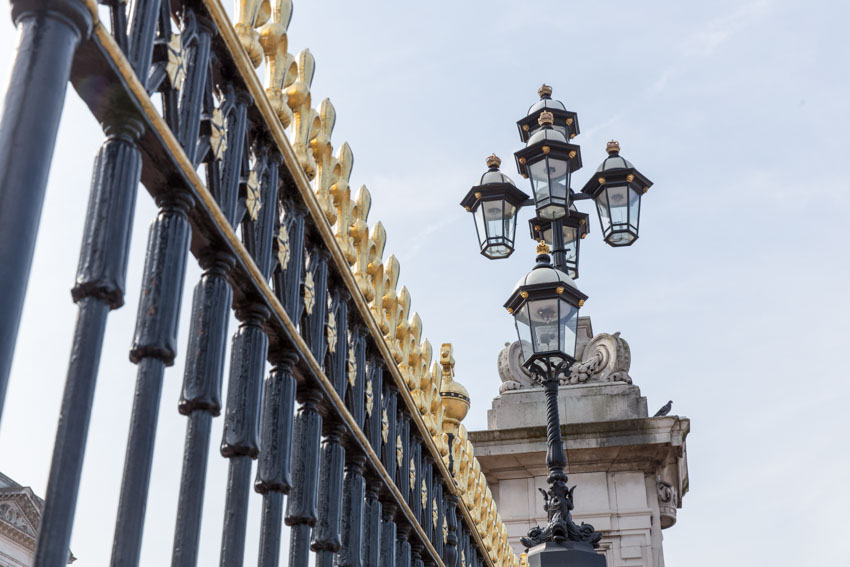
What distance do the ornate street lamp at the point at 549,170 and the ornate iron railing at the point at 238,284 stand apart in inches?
175

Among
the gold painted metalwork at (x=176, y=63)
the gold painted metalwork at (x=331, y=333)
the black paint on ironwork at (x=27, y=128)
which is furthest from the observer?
the gold painted metalwork at (x=331, y=333)

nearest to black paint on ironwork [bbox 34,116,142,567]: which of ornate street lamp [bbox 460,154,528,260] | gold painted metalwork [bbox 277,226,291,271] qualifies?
gold painted metalwork [bbox 277,226,291,271]

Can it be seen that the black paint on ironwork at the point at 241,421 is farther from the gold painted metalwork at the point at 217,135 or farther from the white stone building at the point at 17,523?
the white stone building at the point at 17,523

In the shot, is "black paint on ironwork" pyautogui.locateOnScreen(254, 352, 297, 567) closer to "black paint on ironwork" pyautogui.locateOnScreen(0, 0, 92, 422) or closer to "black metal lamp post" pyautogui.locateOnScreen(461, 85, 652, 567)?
"black paint on ironwork" pyautogui.locateOnScreen(0, 0, 92, 422)

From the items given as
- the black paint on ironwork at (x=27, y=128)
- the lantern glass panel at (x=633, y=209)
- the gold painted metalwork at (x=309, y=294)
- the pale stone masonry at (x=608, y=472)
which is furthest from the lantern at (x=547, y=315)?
the pale stone masonry at (x=608, y=472)

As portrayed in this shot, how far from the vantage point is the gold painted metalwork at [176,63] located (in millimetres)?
2934

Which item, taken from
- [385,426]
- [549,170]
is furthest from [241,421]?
[549,170]

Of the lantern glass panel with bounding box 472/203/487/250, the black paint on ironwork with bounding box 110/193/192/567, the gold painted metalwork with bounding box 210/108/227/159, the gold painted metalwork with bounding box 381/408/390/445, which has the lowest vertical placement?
the black paint on ironwork with bounding box 110/193/192/567

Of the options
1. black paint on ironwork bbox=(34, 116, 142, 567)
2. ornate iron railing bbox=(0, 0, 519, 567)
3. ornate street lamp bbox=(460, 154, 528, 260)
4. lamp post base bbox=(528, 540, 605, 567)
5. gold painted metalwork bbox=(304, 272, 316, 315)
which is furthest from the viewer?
ornate street lamp bbox=(460, 154, 528, 260)

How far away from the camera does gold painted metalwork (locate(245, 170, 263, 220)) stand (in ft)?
11.0

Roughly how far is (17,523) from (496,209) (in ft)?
18.8

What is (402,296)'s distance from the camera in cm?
526

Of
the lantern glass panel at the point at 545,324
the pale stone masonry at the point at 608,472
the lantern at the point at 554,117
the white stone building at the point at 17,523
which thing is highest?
the lantern at the point at 554,117

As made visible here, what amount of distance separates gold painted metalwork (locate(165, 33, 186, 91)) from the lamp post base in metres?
5.15
